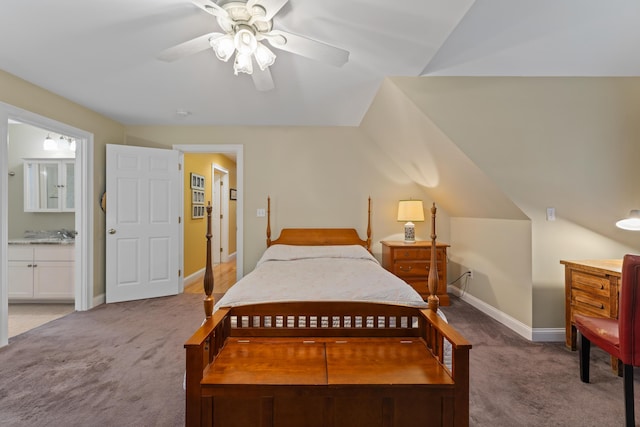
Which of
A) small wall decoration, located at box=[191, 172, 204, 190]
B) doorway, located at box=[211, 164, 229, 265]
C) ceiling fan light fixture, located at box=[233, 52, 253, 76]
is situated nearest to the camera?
ceiling fan light fixture, located at box=[233, 52, 253, 76]

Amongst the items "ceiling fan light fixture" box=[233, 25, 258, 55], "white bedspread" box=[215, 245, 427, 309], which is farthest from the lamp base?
"ceiling fan light fixture" box=[233, 25, 258, 55]

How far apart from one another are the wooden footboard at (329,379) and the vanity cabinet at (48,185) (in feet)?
13.1

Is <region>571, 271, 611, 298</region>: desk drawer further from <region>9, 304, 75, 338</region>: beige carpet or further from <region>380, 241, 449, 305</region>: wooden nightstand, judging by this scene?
<region>9, 304, 75, 338</region>: beige carpet

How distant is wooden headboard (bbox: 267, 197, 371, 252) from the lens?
13.6 feet

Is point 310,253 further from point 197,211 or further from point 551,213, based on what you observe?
point 197,211

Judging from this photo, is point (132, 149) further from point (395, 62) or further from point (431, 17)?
point (431, 17)

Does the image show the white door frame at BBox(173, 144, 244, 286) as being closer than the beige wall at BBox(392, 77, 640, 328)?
No

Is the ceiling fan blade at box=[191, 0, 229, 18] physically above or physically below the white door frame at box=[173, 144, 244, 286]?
above

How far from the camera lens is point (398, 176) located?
425 centimetres

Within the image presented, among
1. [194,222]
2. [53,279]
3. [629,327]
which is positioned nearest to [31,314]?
[53,279]

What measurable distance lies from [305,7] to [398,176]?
281cm

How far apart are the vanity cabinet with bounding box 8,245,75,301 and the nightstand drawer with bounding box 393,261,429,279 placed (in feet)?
12.9

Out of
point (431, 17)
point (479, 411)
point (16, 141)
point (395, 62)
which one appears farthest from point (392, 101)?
point (16, 141)

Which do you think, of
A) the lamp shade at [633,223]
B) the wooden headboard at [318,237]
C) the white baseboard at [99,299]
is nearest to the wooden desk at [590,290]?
the lamp shade at [633,223]
